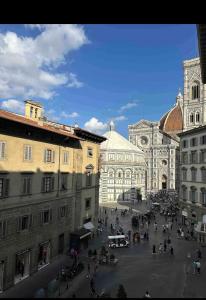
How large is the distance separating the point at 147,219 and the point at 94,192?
14.0 metres

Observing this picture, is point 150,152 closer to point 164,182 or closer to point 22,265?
point 164,182

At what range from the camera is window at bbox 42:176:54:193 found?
27702mm

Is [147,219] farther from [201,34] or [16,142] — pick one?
[201,34]

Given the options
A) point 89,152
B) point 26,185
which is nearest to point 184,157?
point 89,152

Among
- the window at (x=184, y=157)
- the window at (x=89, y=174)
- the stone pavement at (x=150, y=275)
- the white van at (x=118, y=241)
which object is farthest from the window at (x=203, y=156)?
the white van at (x=118, y=241)

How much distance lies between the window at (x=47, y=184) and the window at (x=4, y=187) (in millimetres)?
5176

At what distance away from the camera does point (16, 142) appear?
24.1 m

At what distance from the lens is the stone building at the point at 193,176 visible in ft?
139

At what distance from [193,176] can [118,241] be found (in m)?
17.3

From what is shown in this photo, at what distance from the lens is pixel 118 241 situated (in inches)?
1346

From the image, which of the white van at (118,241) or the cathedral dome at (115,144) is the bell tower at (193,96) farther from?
the white van at (118,241)

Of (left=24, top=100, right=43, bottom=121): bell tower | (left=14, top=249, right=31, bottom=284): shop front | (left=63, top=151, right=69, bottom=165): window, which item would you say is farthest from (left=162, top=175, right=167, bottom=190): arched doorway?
(left=14, top=249, right=31, bottom=284): shop front

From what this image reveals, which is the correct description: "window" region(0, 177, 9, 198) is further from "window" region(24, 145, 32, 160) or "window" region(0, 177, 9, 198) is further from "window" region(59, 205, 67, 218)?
"window" region(59, 205, 67, 218)

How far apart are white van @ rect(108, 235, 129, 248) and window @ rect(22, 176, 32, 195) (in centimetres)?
1274
